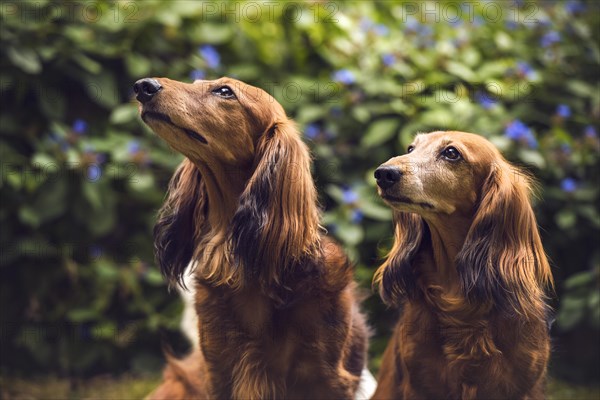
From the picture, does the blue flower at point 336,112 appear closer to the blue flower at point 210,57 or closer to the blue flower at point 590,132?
the blue flower at point 210,57

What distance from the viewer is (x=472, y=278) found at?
3418mm

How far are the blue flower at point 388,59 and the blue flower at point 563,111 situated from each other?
1.12 metres

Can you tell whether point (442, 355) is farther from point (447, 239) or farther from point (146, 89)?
point (146, 89)

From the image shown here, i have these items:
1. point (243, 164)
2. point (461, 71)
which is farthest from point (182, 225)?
point (461, 71)

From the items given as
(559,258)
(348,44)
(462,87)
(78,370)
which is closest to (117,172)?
(78,370)

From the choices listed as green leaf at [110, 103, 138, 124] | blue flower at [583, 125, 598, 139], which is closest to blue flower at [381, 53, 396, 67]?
blue flower at [583, 125, 598, 139]

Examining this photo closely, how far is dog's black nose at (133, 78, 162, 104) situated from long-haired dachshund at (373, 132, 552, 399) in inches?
36.3

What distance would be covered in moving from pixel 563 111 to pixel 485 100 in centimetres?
50

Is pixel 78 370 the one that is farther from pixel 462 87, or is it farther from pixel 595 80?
pixel 595 80

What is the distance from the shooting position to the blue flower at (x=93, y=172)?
5684mm

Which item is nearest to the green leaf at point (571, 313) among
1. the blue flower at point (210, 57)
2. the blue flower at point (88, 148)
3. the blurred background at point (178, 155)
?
the blurred background at point (178, 155)

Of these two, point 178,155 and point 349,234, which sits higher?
point 349,234

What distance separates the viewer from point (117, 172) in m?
5.81

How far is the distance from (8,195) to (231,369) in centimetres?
261
